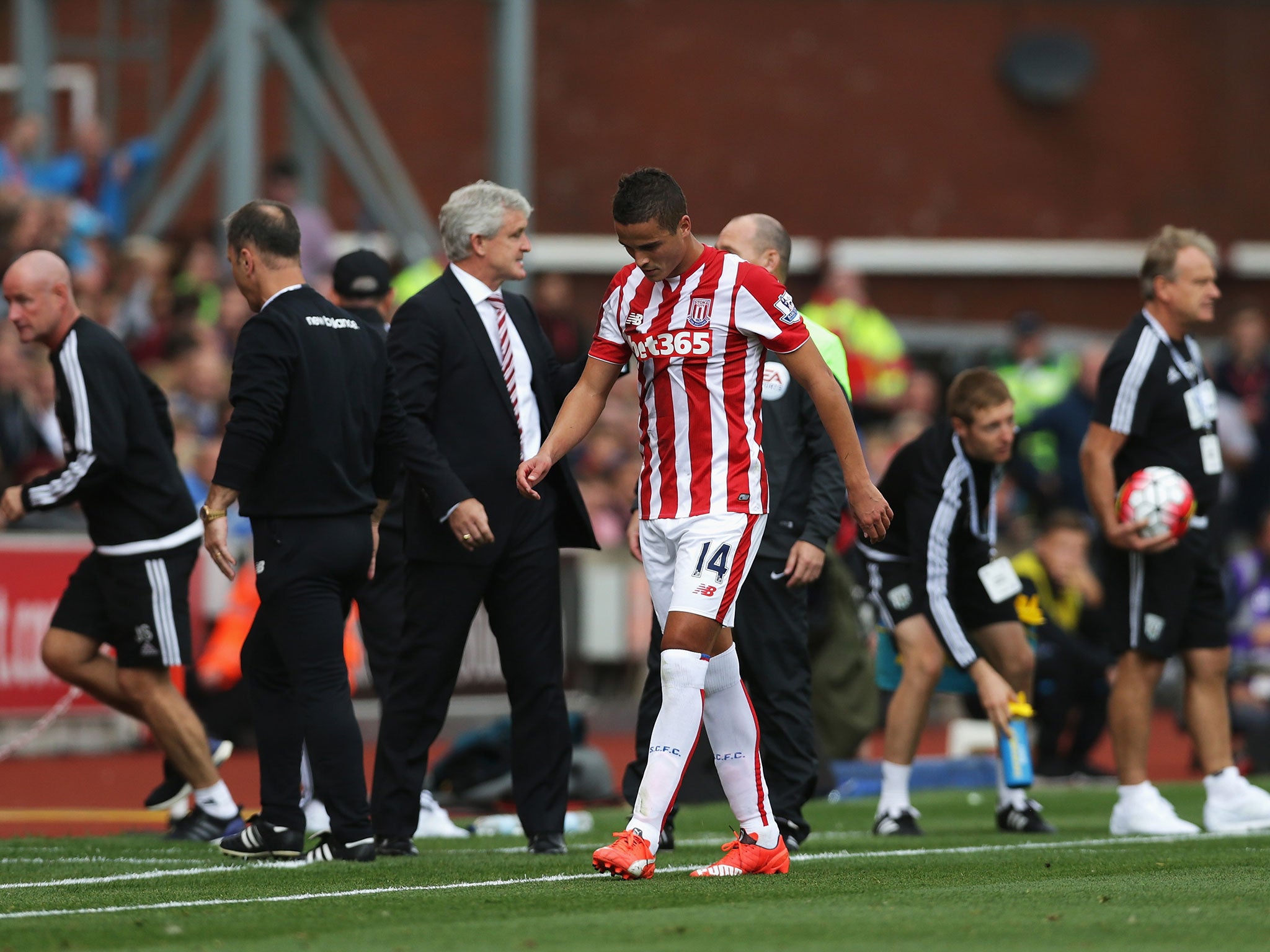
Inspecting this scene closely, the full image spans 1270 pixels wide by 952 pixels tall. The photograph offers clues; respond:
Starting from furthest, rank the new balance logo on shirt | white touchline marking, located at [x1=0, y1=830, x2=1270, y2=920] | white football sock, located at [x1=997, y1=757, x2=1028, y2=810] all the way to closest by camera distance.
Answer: white football sock, located at [x1=997, y1=757, x2=1028, y2=810], the new balance logo on shirt, white touchline marking, located at [x1=0, y1=830, x2=1270, y2=920]

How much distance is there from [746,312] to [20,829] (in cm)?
466

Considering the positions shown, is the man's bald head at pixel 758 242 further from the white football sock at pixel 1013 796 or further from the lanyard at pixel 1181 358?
the white football sock at pixel 1013 796

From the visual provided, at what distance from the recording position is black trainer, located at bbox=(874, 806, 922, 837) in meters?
9.21

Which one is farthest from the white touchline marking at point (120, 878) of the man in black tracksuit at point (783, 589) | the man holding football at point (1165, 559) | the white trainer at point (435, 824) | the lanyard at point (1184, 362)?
the lanyard at point (1184, 362)

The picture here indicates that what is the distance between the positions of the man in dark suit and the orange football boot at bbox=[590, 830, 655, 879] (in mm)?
1184

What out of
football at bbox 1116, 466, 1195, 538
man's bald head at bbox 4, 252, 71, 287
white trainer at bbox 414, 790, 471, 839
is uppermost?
man's bald head at bbox 4, 252, 71, 287

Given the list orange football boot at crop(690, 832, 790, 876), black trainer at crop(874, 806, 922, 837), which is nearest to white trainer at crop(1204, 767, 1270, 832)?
black trainer at crop(874, 806, 922, 837)

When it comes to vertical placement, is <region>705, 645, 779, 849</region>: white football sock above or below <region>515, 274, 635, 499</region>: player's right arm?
below

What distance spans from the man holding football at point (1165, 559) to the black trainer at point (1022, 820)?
1.12 feet

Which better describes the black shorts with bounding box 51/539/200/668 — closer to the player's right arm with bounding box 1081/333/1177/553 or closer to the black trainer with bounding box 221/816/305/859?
the black trainer with bounding box 221/816/305/859

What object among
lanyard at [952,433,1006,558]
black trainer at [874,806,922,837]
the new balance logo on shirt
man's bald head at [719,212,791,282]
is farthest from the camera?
lanyard at [952,433,1006,558]

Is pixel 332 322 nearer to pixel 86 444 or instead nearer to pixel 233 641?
pixel 86 444

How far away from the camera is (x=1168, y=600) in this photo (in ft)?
30.5

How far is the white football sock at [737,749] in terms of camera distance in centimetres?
712
